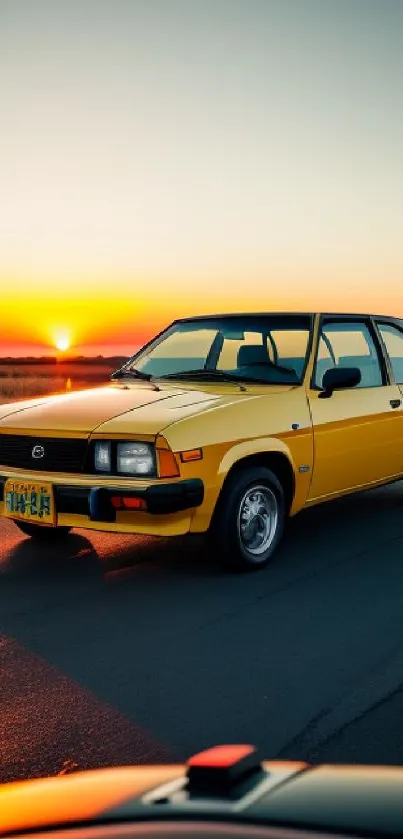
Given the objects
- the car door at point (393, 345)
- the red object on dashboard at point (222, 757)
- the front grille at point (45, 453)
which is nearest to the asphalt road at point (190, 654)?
the front grille at point (45, 453)

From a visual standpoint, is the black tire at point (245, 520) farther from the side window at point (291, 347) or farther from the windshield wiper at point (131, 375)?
the windshield wiper at point (131, 375)

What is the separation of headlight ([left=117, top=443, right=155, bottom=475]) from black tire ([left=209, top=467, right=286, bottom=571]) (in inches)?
21.7

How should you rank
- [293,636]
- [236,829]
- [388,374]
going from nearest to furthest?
[236,829], [293,636], [388,374]

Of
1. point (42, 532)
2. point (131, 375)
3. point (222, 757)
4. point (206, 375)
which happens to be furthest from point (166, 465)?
point (222, 757)

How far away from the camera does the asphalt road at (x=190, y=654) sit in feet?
11.8

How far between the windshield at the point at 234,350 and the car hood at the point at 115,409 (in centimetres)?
32

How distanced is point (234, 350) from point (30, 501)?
2283 mm

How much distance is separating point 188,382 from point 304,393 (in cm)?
90

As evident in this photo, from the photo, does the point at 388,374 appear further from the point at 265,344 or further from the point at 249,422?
the point at 249,422

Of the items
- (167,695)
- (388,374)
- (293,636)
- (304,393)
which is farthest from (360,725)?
(388,374)

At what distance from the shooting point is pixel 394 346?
27.6 feet

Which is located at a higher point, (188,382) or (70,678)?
(188,382)

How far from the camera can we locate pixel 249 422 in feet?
20.7

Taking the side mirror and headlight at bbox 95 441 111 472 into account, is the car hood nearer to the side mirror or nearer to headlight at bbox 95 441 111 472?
headlight at bbox 95 441 111 472
